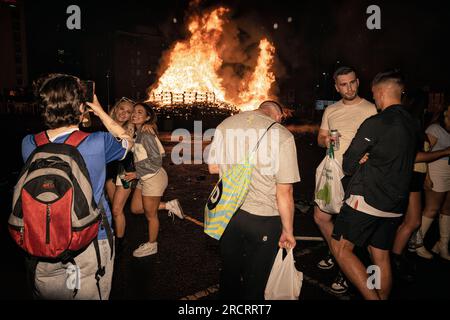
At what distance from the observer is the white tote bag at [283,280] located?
2666mm

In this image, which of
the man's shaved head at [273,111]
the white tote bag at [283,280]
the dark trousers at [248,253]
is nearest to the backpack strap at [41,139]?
the dark trousers at [248,253]

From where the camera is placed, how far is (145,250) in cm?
455

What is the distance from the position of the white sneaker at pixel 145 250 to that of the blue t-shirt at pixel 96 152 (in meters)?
2.26

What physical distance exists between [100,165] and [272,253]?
5.19ft

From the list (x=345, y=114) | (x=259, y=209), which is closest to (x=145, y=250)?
(x=259, y=209)

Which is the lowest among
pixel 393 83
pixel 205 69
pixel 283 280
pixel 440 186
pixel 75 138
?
pixel 283 280

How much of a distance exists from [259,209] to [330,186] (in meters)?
1.34

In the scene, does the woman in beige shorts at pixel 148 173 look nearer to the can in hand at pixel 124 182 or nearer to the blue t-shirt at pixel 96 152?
the can in hand at pixel 124 182

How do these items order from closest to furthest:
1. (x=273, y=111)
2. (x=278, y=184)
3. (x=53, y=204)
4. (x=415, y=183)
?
(x=53, y=204) < (x=278, y=184) < (x=273, y=111) < (x=415, y=183)

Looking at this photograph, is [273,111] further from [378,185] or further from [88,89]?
[88,89]

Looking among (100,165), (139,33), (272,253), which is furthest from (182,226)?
(139,33)

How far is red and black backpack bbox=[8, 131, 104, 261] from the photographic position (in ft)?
6.28

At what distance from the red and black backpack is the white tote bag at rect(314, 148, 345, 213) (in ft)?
8.67

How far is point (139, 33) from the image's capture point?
288ft
